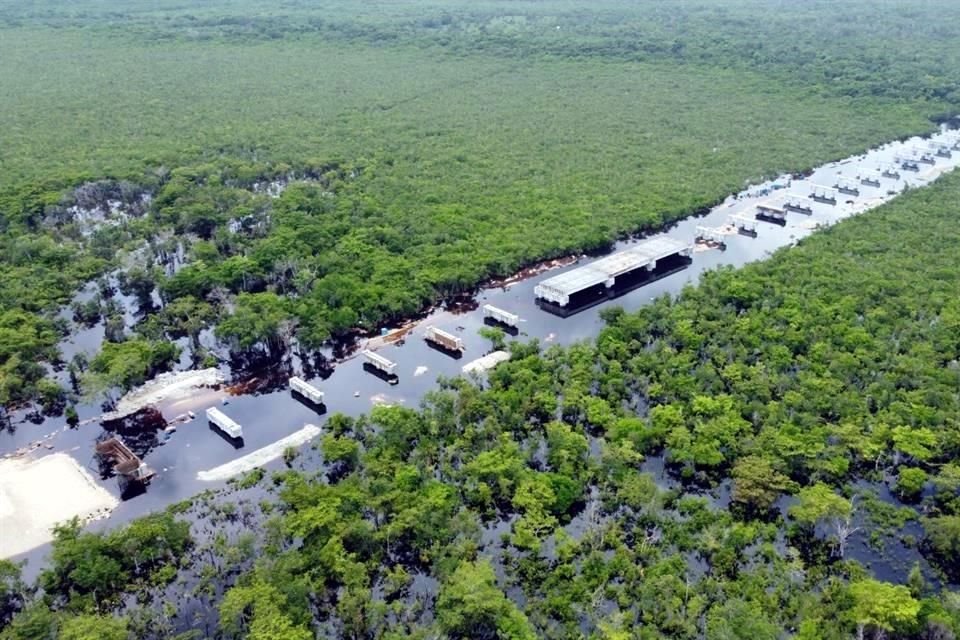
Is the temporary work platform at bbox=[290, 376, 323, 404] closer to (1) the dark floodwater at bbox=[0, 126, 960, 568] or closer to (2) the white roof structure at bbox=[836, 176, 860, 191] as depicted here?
(1) the dark floodwater at bbox=[0, 126, 960, 568]

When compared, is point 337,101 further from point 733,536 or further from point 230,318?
point 733,536

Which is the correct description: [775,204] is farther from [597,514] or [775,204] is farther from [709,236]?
[597,514]

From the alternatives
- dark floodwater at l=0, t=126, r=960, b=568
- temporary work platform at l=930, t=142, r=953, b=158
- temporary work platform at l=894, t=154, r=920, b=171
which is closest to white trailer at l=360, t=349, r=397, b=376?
dark floodwater at l=0, t=126, r=960, b=568

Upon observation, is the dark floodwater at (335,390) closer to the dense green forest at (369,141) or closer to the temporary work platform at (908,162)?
the dense green forest at (369,141)

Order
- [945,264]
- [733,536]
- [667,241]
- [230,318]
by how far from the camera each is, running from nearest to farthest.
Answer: [733,536] → [230,318] → [945,264] → [667,241]

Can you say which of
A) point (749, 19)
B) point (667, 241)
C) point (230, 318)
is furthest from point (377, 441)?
point (749, 19)

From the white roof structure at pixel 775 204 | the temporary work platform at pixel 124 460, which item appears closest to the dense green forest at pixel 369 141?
the white roof structure at pixel 775 204
